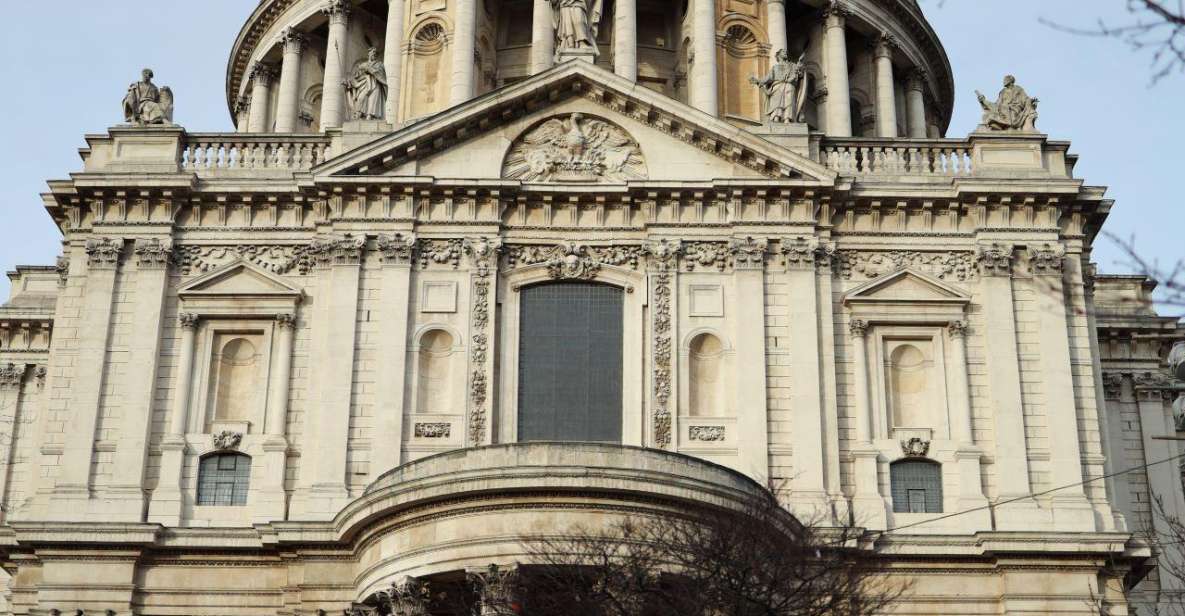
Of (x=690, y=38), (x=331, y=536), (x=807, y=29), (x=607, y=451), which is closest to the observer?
(x=607, y=451)

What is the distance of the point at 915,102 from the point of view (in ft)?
183

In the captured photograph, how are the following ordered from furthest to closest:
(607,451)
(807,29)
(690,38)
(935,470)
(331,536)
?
1. (807,29)
2. (690,38)
3. (935,470)
4. (331,536)
5. (607,451)

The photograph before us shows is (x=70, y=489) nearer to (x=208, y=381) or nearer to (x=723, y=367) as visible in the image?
(x=208, y=381)

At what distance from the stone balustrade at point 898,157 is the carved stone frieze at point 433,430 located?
400 inches

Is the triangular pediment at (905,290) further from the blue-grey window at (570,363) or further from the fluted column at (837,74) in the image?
the fluted column at (837,74)

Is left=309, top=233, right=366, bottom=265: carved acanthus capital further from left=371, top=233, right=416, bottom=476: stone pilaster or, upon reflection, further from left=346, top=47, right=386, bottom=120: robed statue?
left=346, top=47, right=386, bottom=120: robed statue

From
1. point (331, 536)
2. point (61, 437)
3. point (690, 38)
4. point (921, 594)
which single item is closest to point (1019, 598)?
point (921, 594)

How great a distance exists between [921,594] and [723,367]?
6039mm

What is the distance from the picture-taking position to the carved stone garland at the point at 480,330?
33.8 meters

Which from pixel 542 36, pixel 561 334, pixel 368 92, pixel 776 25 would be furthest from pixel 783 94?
pixel 776 25

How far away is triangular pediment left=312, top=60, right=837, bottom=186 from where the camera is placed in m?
35.6

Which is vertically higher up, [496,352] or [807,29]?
[807,29]

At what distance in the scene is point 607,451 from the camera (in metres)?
28.8

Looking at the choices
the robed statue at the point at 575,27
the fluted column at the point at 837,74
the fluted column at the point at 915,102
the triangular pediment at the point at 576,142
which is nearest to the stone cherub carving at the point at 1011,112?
the triangular pediment at the point at 576,142
